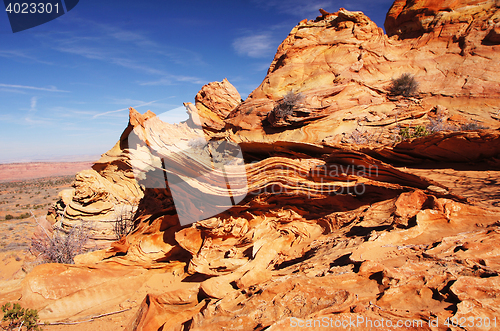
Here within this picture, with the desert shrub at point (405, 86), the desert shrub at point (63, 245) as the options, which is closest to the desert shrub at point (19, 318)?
the desert shrub at point (63, 245)

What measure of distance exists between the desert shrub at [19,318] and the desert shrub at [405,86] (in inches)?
490

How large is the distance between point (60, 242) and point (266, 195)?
19.7 ft

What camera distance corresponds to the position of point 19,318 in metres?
4.31

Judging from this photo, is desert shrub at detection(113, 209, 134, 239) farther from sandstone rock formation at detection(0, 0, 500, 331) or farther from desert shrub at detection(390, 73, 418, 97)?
desert shrub at detection(390, 73, 418, 97)

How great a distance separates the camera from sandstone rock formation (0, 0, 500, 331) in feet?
7.99

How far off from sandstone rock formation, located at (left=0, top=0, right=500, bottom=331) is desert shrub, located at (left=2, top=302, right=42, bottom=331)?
39 cm

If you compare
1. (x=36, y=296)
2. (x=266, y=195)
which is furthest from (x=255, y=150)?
(x=36, y=296)

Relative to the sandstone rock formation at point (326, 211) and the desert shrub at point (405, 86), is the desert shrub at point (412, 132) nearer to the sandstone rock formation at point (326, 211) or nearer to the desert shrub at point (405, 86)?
the sandstone rock formation at point (326, 211)

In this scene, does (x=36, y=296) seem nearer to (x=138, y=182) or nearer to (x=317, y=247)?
(x=138, y=182)

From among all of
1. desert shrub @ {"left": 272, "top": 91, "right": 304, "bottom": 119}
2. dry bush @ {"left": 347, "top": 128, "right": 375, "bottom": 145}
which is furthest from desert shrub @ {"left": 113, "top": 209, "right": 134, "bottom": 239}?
dry bush @ {"left": 347, "top": 128, "right": 375, "bottom": 145}

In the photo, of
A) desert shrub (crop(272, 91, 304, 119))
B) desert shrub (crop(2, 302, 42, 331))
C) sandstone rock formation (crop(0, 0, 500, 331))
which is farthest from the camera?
desert shrub (crop(272, 91, 304, 119))

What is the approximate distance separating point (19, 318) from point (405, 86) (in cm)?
1276

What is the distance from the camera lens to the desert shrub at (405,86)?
379 inches

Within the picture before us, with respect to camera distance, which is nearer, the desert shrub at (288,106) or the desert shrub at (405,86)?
the desert shrub at (405,86)
